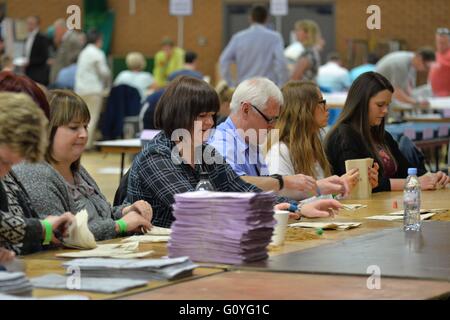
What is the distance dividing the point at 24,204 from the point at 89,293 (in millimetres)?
879

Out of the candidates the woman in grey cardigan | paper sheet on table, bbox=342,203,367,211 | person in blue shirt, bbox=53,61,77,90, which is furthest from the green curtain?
the woman in grey cardigan

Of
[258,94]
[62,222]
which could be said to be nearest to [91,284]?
[62,222]

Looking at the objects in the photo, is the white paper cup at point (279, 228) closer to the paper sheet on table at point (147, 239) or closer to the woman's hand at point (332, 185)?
the paper sheet on table at point (147, 239)

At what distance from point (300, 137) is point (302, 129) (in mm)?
43

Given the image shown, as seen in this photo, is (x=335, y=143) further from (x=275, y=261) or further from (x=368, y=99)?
(x=275, y=261)

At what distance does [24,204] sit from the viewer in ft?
11.4

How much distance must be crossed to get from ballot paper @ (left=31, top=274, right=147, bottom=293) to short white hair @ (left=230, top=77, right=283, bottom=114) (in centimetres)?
223

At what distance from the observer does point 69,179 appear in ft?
12.7

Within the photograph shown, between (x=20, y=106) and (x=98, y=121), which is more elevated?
(x=20, y=106)

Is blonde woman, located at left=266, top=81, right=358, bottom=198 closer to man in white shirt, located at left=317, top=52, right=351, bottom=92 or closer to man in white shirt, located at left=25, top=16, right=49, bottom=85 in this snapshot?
man in white shirt, located at left=317, top=52, right=351, bottom=92

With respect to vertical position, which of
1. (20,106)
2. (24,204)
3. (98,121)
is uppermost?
(20,106)
